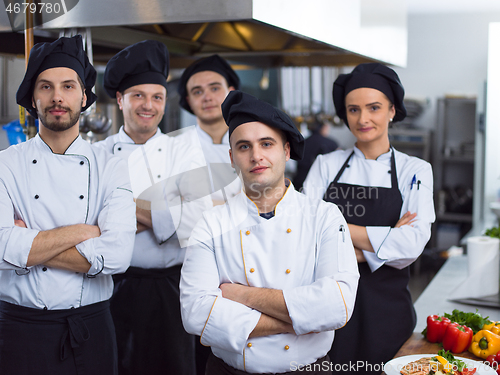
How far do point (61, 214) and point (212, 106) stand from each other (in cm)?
100

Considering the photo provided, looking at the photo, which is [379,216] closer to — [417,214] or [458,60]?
[417,214]

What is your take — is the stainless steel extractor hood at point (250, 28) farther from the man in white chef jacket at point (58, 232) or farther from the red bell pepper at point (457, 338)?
the red bell pepper at point (457, 338)

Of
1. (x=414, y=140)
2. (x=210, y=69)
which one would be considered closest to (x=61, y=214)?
(x=210, y=69)

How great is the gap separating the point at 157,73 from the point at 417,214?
1.19m

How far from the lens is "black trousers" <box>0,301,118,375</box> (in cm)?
153

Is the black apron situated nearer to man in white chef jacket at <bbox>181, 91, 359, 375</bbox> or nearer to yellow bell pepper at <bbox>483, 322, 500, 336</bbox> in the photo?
yellow bell pepper at <bbox>483, 322, 500, 336</bbox>

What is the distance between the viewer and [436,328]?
1.64 metres

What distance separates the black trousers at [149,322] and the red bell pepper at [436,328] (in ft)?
3.23

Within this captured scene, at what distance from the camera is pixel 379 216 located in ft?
6.07

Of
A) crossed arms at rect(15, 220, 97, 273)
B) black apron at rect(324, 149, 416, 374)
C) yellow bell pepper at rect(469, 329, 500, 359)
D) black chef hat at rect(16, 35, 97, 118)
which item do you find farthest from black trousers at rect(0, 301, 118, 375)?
yellow bell pepper at rect(469, 329, 500, 359)

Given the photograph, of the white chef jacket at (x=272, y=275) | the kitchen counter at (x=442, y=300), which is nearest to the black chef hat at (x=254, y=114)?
the white chef jacket at (x=272, y=275)

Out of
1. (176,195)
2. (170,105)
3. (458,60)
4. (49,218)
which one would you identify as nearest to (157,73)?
(176,195)

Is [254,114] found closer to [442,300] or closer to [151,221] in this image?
[151,221]

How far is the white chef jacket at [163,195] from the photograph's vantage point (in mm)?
1944
